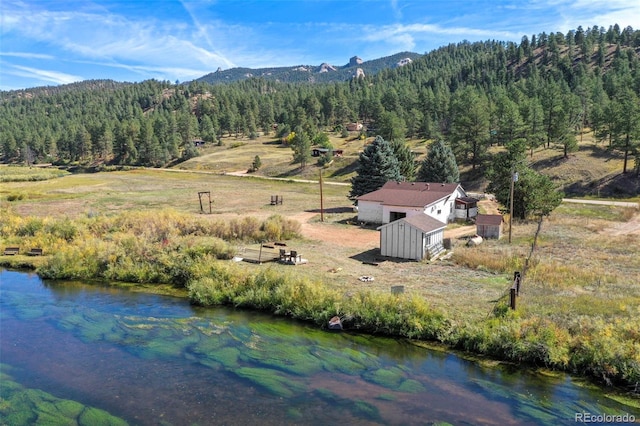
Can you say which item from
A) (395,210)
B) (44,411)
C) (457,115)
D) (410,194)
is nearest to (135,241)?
(44,411)

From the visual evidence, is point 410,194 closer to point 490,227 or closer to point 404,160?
point 490,227

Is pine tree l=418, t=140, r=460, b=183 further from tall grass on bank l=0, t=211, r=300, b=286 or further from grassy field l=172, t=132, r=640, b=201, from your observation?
tall grass on bank l=0, t=211, r=300, b=286

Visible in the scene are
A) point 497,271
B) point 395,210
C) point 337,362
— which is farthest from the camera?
point 395,210

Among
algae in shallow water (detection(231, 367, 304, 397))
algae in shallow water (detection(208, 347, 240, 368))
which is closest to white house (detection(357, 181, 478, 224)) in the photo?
algae in shallow water (detection(208, 347, 240, 368))

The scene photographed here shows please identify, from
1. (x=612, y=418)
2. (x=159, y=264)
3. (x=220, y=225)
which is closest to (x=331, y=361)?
(x=612, y=418)

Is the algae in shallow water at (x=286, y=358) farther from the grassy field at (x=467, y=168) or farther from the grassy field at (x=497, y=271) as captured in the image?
the grassy field at (x=467, y=168)

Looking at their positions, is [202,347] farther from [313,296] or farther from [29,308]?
[29,308]
